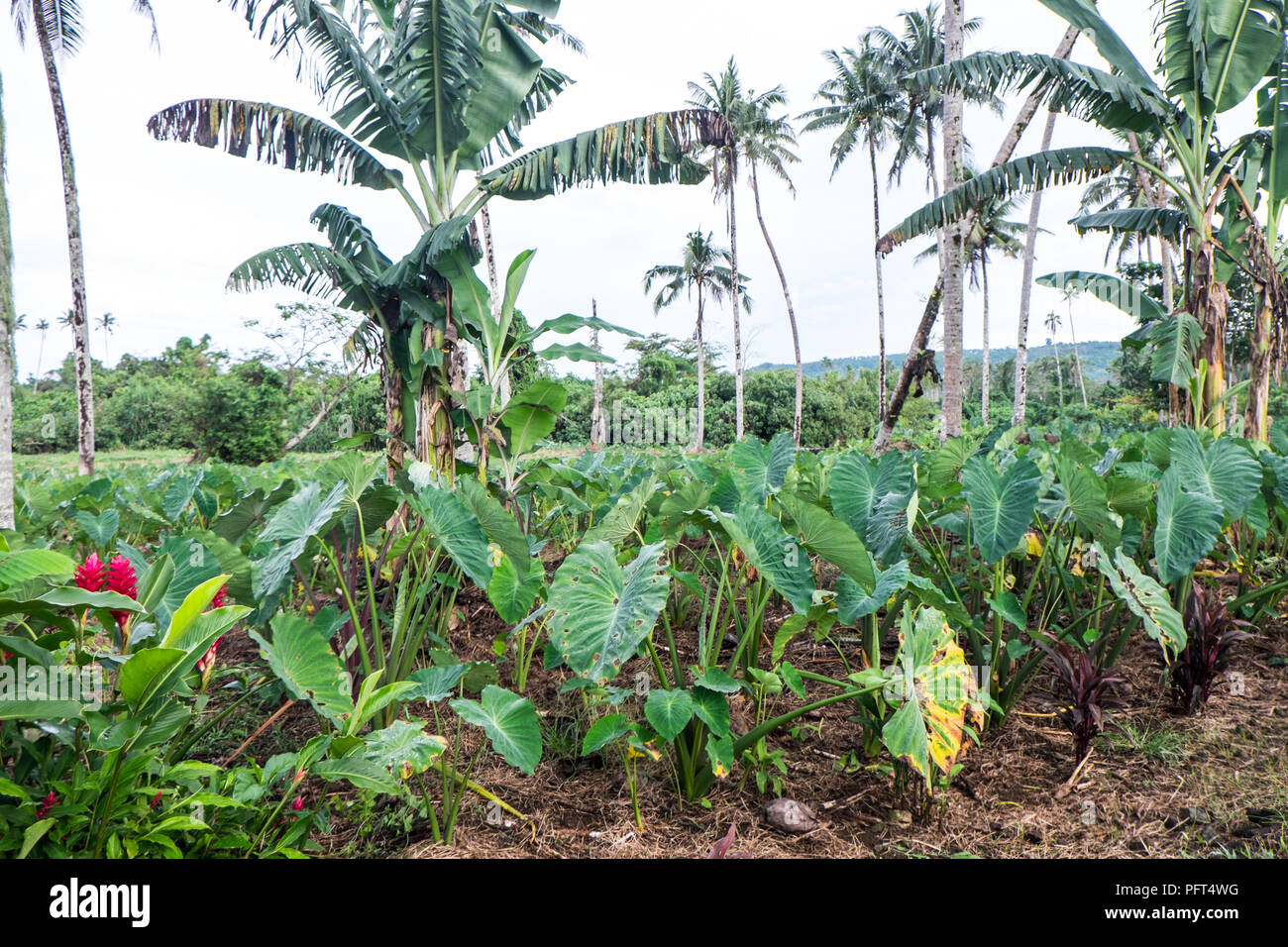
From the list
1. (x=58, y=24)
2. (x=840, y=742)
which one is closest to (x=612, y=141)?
(x=840, y=742)

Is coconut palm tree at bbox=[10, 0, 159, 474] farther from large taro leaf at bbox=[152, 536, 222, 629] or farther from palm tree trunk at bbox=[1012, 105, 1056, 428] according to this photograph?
palm tree trunk at bbox=[1012, 105, 1056, 428]

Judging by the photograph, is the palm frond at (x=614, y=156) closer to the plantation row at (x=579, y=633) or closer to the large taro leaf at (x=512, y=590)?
the plantation row at (x=579, y=633)

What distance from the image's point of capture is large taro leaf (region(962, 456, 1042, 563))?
1.95 m

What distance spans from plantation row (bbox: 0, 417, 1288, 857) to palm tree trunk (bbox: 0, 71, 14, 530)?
0.36 m

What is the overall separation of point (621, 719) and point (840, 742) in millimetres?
868

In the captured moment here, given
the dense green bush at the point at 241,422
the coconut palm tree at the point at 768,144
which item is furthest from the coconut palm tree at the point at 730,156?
the dense green bush at the point at 241,422

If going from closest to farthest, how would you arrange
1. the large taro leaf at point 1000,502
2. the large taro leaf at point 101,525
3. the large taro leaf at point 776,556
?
the large taro leaf at point 776,556
the large taro leaf at point 1000,502
the large taro leaf at point 101,525

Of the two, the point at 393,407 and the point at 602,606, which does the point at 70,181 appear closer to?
the point at 393,407

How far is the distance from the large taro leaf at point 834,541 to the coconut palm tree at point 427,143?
2472mm

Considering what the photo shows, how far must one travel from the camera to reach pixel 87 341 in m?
10.2

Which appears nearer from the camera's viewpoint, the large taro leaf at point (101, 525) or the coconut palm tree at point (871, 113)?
the large taro leaf at point (101, 525)

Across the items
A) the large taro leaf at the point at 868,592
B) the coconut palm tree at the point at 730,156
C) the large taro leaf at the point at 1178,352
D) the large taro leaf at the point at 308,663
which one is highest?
the coconut palm tree at the point at 730,156

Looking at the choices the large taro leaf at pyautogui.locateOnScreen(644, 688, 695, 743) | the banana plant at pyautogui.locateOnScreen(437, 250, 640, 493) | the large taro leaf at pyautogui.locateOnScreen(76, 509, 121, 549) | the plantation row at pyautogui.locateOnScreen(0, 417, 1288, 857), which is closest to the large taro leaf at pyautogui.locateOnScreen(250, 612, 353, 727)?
the plantation row at pyautogui.locateOnScreen(0, 417, 1288, 857)

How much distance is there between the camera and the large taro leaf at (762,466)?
2.47m
